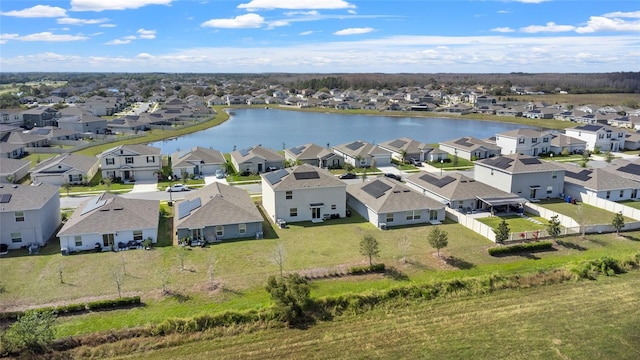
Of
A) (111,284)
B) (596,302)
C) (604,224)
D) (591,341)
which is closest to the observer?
(591,341)

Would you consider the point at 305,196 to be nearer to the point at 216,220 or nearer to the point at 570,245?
the point at 216,220

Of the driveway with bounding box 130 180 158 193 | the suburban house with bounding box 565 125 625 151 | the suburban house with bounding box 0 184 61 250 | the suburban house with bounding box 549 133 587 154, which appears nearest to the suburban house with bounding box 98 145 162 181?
the driveway with bounding box 130 180 158 193

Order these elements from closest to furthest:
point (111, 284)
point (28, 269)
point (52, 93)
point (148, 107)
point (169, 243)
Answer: point (111, 284) → point (28, 269) → point (169, 243) → point (148, 107) → point (52, 93)

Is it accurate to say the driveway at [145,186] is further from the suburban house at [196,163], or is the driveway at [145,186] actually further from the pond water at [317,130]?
the pond water at [317,130]

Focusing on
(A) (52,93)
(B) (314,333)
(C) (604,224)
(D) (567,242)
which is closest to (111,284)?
(B) (314,333)

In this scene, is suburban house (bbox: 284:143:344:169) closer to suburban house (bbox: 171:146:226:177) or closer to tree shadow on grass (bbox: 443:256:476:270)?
suburban house (bbox: 171:146:226:177)

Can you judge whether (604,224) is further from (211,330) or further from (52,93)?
(52,93)

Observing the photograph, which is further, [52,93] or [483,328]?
[52,93]
